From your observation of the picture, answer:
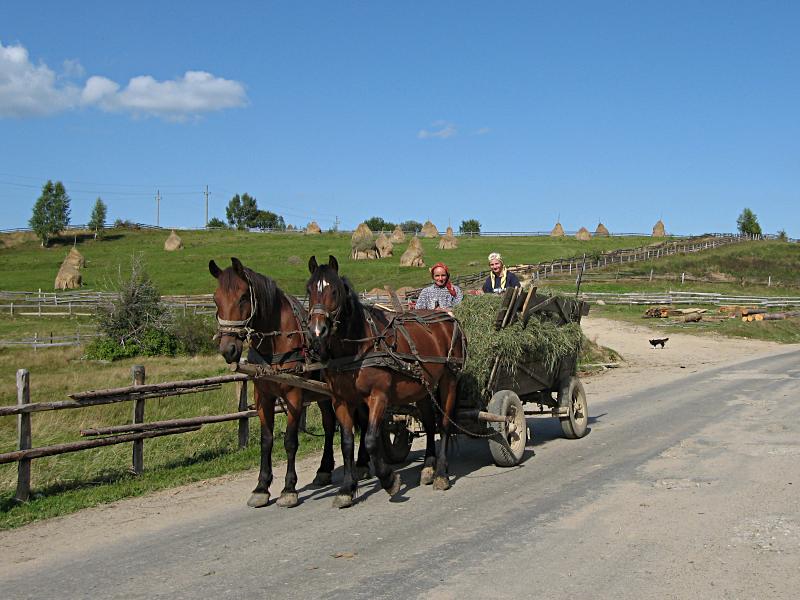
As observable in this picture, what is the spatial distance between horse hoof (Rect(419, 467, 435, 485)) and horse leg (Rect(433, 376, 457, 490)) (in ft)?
0.55

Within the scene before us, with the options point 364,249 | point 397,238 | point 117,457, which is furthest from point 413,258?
point 117,457

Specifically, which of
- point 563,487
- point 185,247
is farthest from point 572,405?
point 185,247

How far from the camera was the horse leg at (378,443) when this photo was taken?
788cm

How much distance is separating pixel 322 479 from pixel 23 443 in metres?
3.41

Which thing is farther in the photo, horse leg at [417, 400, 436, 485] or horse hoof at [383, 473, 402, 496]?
horse leg at [417, 400, 436, 485]

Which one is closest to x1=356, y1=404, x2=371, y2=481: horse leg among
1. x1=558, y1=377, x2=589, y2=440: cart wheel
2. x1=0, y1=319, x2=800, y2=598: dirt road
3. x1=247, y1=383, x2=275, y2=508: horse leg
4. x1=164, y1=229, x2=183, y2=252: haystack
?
x1=0, y1=319, x2=800, y2=598: dirt road

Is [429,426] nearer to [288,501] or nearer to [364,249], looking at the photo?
[288,501]

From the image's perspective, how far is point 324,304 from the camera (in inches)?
295

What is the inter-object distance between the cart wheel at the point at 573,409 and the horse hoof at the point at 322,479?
399cm

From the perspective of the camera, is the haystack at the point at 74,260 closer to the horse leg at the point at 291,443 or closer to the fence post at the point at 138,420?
the fence post at the point at 138,420

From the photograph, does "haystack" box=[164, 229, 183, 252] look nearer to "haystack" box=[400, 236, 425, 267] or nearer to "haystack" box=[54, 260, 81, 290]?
"haystack" box=[54, 260, 81, 290]

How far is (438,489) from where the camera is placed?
8672mm

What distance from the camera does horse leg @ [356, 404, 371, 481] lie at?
8.58m

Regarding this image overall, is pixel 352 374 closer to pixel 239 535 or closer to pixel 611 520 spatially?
pixel 239 535
